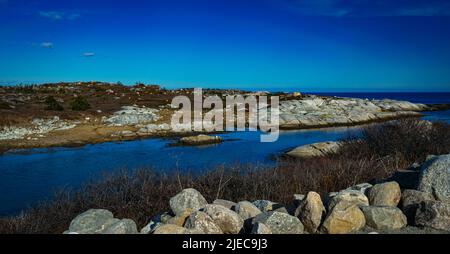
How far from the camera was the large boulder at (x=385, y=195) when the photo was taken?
26.1 feet

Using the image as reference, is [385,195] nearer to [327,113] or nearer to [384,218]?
[384,218]

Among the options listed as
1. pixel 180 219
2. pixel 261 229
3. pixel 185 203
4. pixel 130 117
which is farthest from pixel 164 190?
pixel 130 117

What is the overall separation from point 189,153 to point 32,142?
10525 millimetres

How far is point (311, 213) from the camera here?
7160 mm

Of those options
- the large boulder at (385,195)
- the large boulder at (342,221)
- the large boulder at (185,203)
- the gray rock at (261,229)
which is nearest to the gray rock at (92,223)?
the large boulder at (185,203)

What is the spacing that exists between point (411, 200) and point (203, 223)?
12.7 ft

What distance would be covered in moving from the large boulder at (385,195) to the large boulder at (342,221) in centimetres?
118

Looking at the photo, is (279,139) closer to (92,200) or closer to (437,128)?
(437,128)

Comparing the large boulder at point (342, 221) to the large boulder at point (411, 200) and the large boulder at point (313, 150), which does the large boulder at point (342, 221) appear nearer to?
the large boulder at point (411, 200)

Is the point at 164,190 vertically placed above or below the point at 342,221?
below

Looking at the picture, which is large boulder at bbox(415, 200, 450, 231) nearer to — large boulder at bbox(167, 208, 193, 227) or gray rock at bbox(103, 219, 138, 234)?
large boulder at bbox(167, 208, 193, 227)

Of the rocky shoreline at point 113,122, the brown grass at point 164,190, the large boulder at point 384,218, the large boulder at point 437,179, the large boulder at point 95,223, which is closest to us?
the large boulder at point 384,218

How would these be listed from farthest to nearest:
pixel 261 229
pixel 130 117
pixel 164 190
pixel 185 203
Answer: pixel 130 117 < pixel 164 190 < pixel 185 203 < pixel 261 229

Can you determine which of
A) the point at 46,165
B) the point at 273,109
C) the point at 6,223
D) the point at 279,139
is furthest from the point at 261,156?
the point at 273,109
